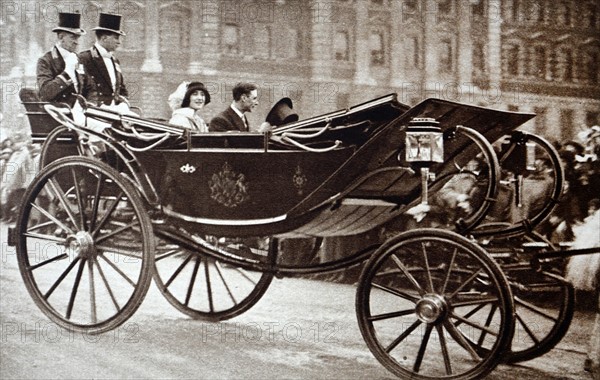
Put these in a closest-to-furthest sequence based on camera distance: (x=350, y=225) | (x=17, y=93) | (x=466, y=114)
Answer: (x=466, y=114)
(x=350, y=225)
(x=17, y=93)

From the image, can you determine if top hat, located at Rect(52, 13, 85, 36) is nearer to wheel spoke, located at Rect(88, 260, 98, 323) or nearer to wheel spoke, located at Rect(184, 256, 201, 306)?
wheel spoke, located at Rect(88, 260, 98, 323)

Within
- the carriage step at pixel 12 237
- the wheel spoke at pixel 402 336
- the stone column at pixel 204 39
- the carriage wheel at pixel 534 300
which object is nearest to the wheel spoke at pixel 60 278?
the carriage step at pixel 12 237

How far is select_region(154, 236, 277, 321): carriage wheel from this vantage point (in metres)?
3.40

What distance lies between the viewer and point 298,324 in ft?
10.3

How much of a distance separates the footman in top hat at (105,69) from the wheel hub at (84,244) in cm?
70

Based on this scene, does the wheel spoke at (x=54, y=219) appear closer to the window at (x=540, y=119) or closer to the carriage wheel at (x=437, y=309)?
the carriage wheel at (x=437, y=309)

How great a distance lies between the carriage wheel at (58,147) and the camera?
3.35 meters

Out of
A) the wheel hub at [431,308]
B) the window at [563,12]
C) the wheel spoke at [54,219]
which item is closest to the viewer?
the wheel hub at [431,308]

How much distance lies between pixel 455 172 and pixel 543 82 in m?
0.62

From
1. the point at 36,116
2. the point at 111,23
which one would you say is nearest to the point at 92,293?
the point at 36,116

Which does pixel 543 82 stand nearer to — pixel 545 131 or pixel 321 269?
pixel 545 131

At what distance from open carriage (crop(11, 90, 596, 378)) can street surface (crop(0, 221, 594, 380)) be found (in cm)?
9

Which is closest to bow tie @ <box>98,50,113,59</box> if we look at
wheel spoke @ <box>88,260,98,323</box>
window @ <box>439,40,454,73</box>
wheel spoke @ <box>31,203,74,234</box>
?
wheel spoke @ <box>31,203,74,234</box>

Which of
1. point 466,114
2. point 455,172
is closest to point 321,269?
point 455,172
